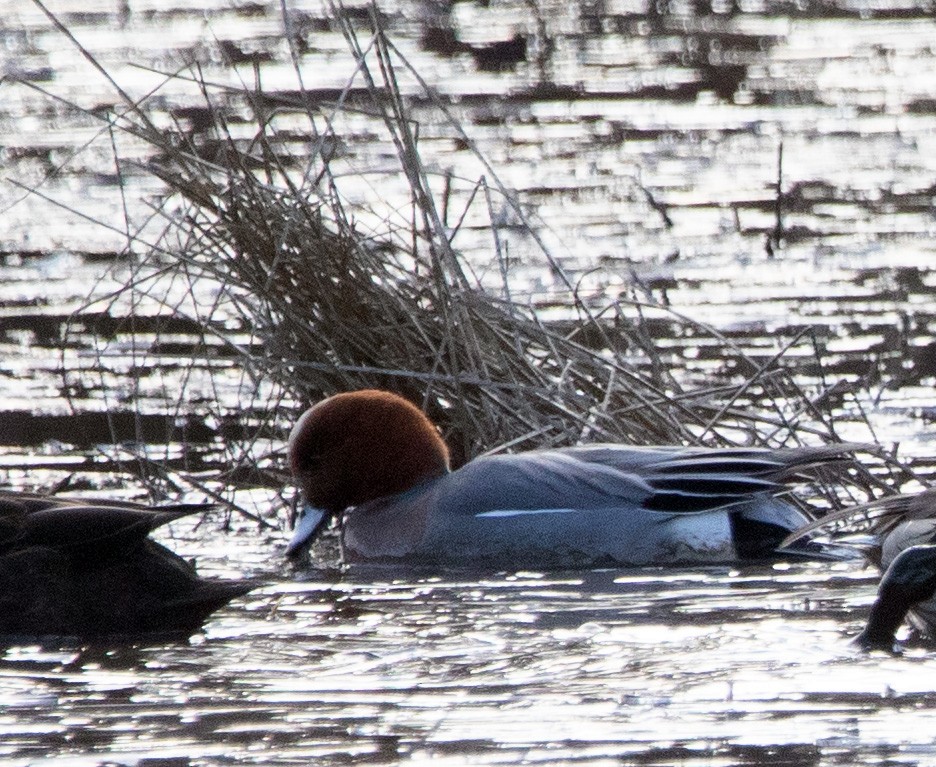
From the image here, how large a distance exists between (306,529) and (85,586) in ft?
4.49

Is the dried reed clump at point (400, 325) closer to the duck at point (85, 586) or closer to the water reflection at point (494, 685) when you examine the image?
the water reflection at point (494, 685)

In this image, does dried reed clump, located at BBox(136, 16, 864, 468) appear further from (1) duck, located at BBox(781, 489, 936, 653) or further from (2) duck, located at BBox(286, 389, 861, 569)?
(1) duck, located at BBox(781, 489, 936, 653)

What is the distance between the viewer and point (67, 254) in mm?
10047

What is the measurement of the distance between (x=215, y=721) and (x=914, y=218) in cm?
676

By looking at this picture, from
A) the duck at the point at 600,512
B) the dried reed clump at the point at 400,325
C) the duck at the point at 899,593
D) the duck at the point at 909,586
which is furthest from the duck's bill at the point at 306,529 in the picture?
the duck at the point at 899,593

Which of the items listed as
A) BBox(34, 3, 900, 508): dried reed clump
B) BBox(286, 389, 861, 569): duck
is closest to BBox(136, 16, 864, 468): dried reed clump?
BBox(34, 3, 900, 508): dried reed clump

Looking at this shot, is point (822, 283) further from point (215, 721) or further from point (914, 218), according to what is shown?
point (215, 721)

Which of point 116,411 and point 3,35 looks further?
point 3,35

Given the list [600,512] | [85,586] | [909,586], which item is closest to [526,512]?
[600,512]

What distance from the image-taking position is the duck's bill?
6.41 meters

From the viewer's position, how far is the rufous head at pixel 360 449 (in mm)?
6668

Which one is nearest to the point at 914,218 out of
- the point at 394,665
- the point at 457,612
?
the point at 457,612

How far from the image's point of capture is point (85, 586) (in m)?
5.21

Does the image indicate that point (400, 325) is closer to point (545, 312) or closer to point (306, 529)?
point (306, 529)
